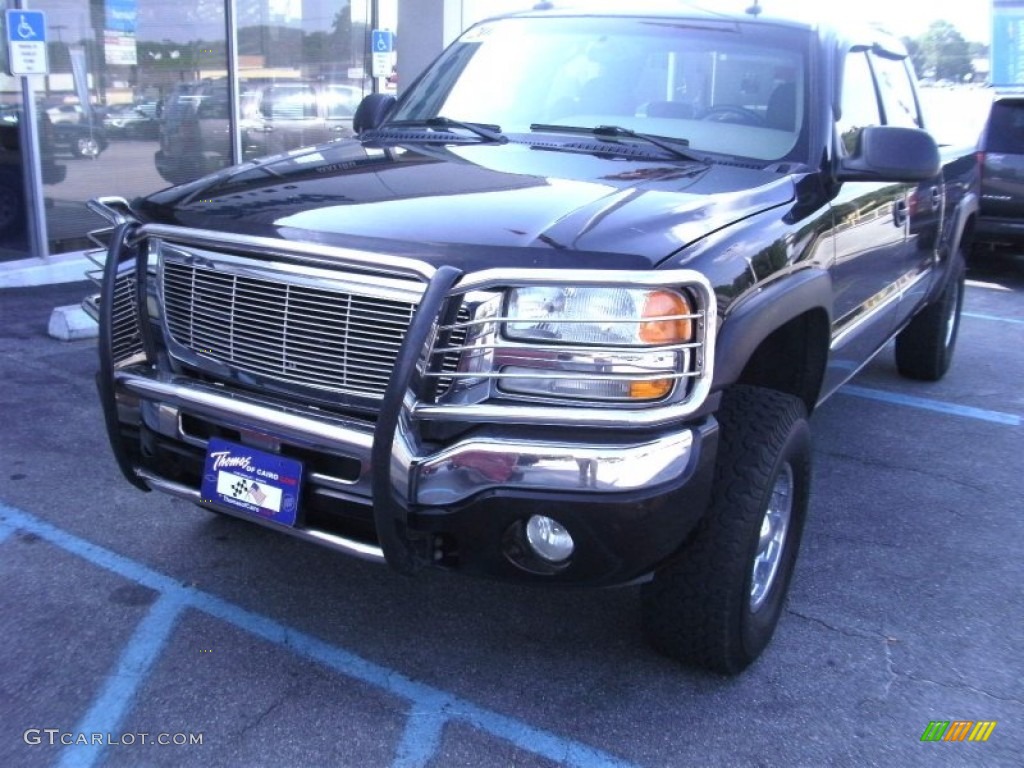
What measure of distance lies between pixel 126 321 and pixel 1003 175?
30.4ft

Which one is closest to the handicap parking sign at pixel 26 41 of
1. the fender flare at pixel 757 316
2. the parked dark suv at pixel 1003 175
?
the fender flare at pixel 757 316

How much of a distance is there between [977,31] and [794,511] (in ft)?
52.5

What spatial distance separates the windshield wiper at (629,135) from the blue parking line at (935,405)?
3.01m

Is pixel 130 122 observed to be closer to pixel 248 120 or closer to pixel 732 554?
pixel 248 120

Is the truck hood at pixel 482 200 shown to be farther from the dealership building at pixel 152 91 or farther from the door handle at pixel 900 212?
the dealership building at pixel 152 91

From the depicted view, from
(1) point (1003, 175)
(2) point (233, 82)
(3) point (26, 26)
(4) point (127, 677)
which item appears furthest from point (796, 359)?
(1) point (1003, 175)

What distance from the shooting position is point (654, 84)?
3.90 metres

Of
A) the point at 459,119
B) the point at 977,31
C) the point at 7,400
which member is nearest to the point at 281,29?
the point at 7,400

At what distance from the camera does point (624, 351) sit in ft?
8.18

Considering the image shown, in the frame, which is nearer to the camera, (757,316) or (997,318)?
(757,316)

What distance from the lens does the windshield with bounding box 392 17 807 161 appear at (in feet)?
12.4

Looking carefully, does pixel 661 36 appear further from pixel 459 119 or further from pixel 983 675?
pixel 983 675

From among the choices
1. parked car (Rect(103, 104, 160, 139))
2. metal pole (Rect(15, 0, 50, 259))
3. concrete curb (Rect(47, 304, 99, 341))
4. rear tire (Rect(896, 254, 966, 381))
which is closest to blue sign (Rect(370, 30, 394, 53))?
parked car (Rect(103, 104, 160, 139))

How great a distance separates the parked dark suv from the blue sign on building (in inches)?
191
